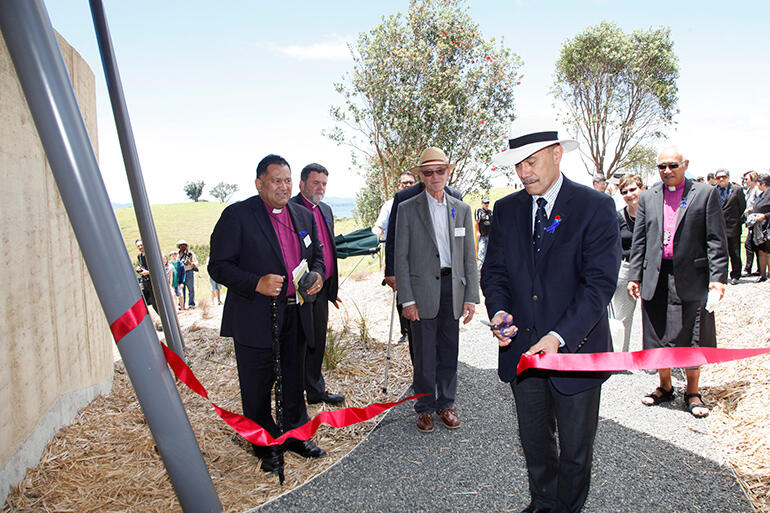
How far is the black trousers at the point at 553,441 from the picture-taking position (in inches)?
101

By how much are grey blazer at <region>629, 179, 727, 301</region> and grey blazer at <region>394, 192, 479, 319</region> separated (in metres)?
1.59

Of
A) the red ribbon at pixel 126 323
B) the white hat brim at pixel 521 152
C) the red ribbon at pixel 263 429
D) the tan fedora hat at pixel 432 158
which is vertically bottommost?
the red ribbon at pixel 263 429

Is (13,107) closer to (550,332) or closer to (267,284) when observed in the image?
(267,284)

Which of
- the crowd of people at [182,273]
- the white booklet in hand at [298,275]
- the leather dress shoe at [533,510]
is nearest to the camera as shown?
the leather dress shoe at [533,510]

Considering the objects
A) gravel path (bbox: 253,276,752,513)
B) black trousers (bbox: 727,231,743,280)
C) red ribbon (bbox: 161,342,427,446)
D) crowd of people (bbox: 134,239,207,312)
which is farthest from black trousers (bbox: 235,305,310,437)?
crowd of people (bbox: 134,239,207,312)

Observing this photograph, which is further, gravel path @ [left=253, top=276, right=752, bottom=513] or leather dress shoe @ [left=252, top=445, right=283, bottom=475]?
leather dress shoe @ [left=252, top=445, right=283, bottom=475]

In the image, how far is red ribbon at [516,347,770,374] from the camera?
238 cm

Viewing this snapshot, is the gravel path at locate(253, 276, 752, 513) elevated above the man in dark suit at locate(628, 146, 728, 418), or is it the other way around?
the man in dark suit at locate(628, 146, 728, 418)

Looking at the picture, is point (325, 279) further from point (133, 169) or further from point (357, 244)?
point (357, 244)

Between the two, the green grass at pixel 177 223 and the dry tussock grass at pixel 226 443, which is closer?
the dry tussock grass at pixel 226 443

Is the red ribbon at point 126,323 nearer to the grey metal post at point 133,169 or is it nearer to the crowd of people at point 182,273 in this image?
the grey metal post at point 133,169

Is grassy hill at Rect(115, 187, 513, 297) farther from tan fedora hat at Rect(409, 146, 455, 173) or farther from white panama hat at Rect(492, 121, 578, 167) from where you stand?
white panama hat at Rect(492, 121, 578, 167)

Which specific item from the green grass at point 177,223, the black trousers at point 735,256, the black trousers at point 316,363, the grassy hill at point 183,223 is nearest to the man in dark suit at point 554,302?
the black trousers at point 316,363

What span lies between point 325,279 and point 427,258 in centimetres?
116
